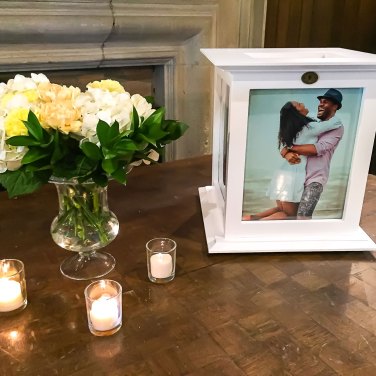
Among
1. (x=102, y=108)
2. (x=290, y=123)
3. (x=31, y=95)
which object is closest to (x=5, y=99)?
(x=31, y=95)

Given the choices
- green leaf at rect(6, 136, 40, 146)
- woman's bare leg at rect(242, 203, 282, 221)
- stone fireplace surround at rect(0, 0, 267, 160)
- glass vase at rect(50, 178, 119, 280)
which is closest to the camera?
green leaf at rect(6, 136, 40, 146)

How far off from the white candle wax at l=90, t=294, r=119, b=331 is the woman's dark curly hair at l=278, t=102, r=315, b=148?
1.46ft

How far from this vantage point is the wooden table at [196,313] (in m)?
0.64

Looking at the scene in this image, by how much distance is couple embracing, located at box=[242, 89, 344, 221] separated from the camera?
846mm

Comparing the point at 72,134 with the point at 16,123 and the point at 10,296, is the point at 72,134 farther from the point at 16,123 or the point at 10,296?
the point at 10,296

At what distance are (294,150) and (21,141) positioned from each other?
19.9 inches

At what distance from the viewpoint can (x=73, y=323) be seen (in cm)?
71

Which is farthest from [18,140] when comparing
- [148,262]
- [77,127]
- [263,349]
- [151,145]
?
[263,349]

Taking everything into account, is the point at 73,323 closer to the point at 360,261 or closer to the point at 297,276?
the point at 297,276

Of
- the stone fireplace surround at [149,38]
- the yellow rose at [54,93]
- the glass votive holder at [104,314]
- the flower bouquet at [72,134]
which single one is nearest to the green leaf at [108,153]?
the flower bouquet at [72,134]

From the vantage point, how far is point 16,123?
0.66 metres

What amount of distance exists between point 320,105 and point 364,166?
0.55ft

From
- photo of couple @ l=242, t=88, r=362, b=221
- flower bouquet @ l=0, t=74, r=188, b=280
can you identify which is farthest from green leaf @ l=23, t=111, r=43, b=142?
photo of couple @ l=242, t=88, r=362, b=221

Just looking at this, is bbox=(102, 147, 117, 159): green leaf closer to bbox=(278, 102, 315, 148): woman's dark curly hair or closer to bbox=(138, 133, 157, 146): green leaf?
bbox=(138, 133, 157, 146): green leaf
